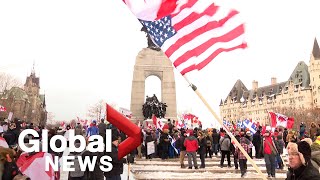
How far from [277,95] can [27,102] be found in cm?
7657

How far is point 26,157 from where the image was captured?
6.39 meters

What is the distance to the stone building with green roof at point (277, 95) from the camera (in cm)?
10141

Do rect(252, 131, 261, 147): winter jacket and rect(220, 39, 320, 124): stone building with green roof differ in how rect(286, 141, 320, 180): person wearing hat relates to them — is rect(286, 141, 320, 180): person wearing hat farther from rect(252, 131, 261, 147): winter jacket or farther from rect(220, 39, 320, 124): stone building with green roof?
rect(220, 39, 320, 124): stone building with green roof

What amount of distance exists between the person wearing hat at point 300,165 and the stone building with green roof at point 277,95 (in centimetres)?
9457

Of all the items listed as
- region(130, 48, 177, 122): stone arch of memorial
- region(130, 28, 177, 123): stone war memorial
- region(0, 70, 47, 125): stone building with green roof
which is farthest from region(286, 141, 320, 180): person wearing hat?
region(0, 70, 47, 125): stone building with green roof

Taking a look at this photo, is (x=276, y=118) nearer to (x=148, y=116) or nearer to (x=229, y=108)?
(x=148, y=116)

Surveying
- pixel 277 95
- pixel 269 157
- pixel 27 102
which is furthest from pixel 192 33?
pixel 277 95

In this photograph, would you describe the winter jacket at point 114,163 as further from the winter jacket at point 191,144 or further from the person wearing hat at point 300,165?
the winter jacket at point 191,144

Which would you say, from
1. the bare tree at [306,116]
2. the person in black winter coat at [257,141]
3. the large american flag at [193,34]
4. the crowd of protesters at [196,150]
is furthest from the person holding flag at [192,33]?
the bare tree at [306,116]

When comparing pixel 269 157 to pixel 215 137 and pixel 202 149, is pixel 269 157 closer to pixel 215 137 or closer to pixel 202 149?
pixel 202 149

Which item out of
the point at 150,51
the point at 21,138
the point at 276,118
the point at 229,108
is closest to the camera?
the point at 21,138

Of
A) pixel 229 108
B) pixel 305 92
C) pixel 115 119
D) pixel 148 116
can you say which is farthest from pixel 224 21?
pixel 229 108

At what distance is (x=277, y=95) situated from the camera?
116 metres

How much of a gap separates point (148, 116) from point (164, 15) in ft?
96.0
